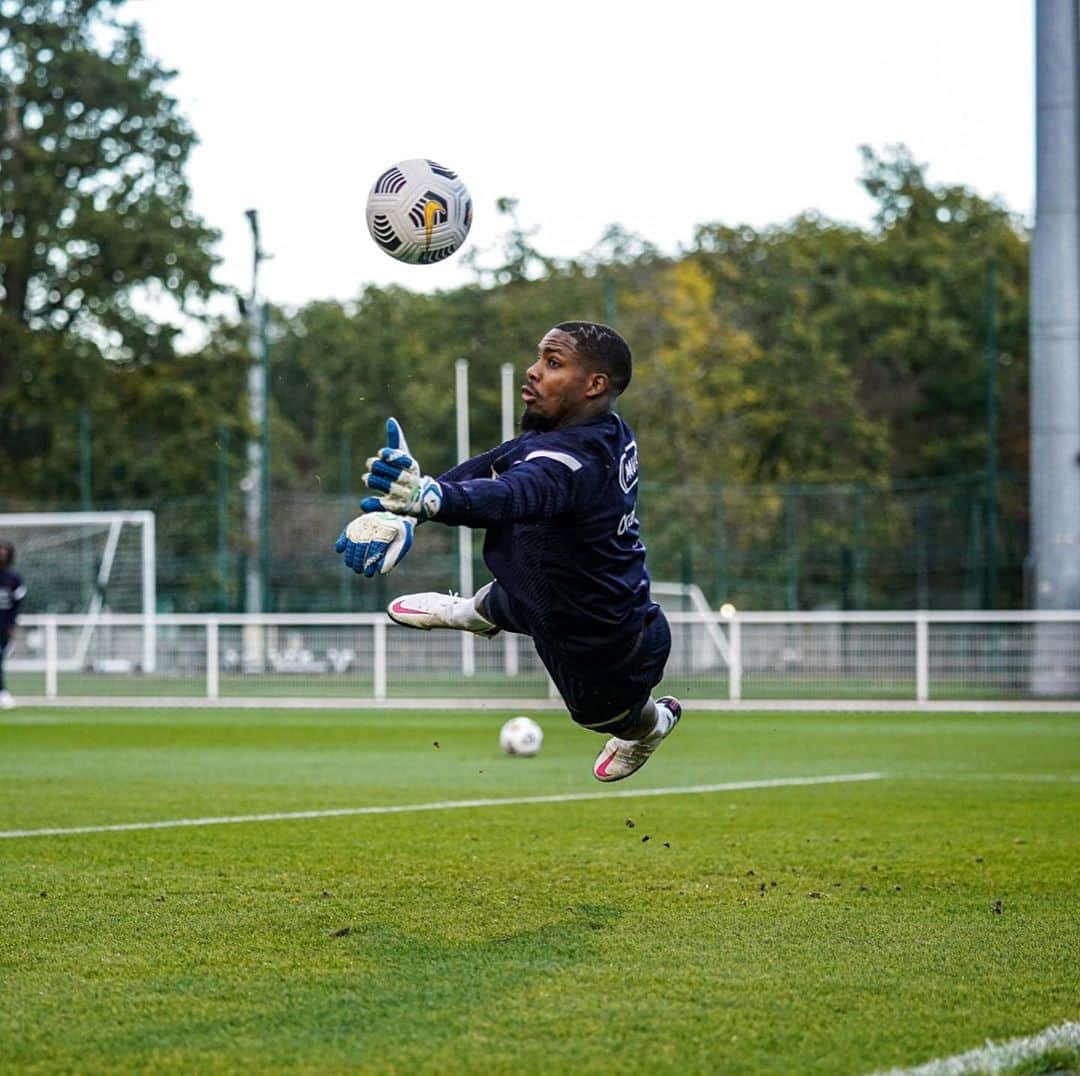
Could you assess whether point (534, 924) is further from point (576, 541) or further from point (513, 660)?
point (513, 660)

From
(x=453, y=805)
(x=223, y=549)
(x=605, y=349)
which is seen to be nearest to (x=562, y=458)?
(x=605, y=349)

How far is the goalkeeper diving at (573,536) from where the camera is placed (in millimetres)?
6383

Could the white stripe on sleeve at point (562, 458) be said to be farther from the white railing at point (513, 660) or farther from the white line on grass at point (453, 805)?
the white railing at point (513, 660)

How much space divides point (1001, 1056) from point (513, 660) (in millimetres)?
20927

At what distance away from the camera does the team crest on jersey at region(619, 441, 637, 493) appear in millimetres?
6773

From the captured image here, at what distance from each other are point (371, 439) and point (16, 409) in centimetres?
2068

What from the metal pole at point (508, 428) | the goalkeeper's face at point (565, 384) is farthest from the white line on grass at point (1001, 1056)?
the metal pole at point (508, 428)

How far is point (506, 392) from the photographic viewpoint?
38.8 metres

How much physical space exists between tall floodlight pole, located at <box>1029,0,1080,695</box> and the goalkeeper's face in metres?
20.3

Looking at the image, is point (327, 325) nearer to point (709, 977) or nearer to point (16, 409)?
point (16, 409)

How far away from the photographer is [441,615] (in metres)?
7.69

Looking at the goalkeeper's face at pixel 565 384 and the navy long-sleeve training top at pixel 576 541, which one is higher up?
the goalkeeper's face at pixel 565 384

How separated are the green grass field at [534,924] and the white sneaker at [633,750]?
517 millimetres

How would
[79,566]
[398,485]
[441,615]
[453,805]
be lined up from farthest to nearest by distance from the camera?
[79,566], [453,805], [441,615], [398,485]
